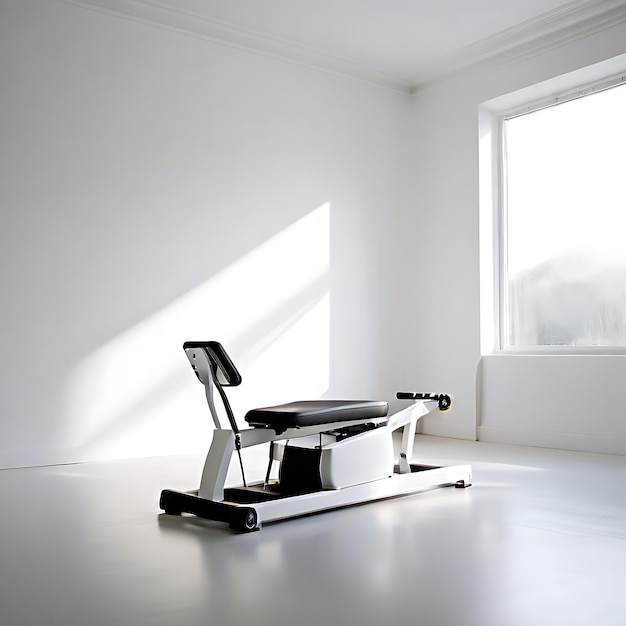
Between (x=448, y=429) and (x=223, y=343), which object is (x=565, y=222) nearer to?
(x=448, y=429)

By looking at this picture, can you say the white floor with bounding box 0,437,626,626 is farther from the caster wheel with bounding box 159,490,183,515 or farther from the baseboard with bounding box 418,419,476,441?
the baseboard with bounding box 418,419,476,441

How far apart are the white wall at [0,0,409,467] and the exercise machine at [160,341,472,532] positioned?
1729 millimetres

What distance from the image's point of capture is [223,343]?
16.6 feet

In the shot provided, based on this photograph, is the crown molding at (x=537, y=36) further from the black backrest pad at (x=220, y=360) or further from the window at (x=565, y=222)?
the black backrest pad at (x=220, y=360)

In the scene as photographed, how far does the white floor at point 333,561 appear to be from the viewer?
177 cm

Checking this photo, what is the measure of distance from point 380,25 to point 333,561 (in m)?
3.96

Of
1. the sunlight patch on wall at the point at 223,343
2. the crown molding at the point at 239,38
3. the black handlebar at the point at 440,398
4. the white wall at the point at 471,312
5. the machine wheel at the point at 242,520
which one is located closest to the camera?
the machine wheel at the point at 242,520

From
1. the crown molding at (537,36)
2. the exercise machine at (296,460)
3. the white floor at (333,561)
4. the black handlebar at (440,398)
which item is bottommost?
the white floor at (333,561)

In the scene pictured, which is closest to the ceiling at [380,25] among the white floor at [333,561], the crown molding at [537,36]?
the crown molding at [537,36]

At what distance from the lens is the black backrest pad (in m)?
2.77

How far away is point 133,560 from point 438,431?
3892 mm

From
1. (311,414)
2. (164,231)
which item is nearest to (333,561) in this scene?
(311,414)

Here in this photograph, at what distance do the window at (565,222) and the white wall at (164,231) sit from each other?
104cm

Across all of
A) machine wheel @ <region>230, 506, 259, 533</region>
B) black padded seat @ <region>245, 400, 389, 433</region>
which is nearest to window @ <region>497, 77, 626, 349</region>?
black padded seat @ <region>245, 400, 389, 433</region>
